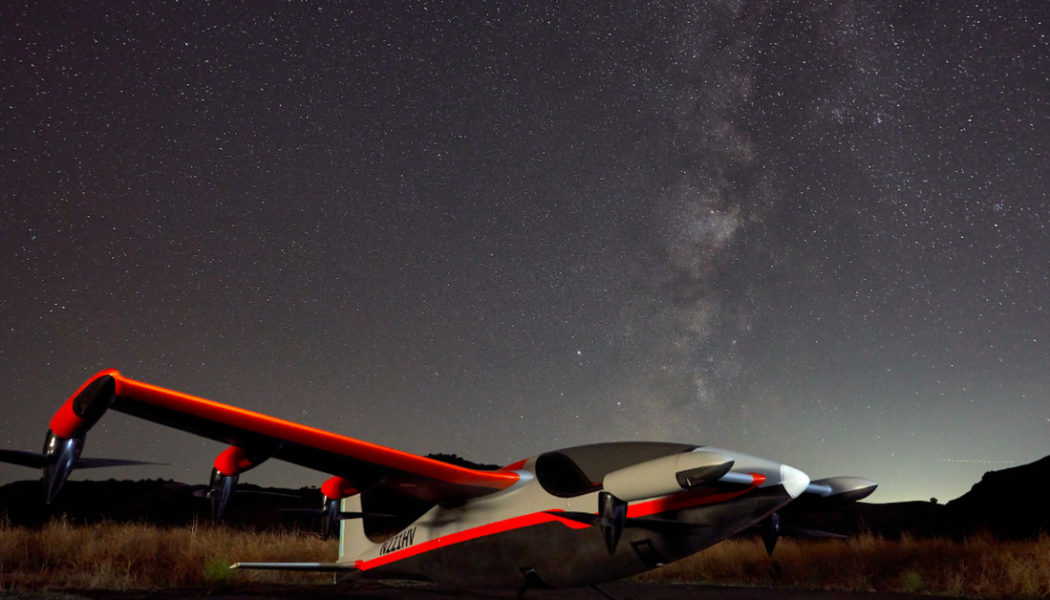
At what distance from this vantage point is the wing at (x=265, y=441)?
6.43m

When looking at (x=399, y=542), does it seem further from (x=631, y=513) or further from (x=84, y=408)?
(x=84, y=408)

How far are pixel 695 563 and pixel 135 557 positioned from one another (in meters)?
12.9

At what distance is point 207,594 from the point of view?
41.5 ft

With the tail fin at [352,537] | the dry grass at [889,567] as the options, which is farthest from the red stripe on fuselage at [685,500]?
the dry grass at [889,567]

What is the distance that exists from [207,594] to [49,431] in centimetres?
742

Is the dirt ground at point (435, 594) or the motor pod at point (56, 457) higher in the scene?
the motor pod at point (56, 457)

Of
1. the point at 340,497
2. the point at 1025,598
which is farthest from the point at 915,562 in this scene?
the point at 340,497

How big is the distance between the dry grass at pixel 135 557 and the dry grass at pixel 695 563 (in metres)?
0.02

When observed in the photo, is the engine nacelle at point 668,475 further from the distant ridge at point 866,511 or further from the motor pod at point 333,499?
the distant ridge at point 866,511

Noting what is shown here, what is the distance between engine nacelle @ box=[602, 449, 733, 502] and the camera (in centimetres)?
661

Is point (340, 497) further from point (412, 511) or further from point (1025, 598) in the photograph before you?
point (1025, 598)

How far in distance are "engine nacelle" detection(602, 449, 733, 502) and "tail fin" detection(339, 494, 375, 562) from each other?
232 inches

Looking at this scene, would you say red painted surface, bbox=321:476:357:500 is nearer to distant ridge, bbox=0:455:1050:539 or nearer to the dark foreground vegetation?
the dark foreground vegetation

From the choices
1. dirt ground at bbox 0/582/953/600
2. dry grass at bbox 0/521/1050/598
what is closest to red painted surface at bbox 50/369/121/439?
dirt ground at bbox 0/582/953/600
